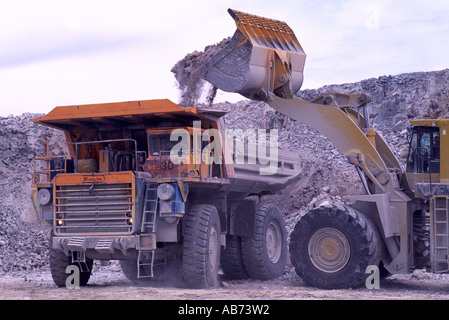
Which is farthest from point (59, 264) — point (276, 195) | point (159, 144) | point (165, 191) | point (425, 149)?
point (276, 195)

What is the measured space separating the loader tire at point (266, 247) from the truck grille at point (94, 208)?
12.7 feet

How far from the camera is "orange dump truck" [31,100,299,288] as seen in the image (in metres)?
12.2

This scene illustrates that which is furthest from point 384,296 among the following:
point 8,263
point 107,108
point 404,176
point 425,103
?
point 425,103

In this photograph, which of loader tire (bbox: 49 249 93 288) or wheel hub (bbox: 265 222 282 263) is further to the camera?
wheel hub (bbox: 265 222 282 263)

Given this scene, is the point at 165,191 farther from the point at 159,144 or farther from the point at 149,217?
the point at 159,144

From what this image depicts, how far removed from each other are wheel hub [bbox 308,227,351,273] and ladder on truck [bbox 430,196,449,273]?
4.65 feet

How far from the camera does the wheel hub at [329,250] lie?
42.1 feet

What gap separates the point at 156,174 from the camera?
12.5 m

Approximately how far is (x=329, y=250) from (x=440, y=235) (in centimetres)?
191

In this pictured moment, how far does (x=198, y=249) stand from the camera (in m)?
12.3

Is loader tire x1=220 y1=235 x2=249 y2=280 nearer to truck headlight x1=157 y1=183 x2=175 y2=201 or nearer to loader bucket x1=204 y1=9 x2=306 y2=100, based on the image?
loader bucket x1=204 y1=9 x2=306 y2=100

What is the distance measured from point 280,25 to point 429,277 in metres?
5.88

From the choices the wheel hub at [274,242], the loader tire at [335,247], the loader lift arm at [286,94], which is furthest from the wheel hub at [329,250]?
the wheel hub at [274,242]

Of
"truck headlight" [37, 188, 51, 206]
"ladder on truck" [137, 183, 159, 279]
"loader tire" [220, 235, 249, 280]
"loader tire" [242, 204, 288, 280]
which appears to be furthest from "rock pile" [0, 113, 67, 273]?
"ladder on truck" [137, 183, 159, 279]
